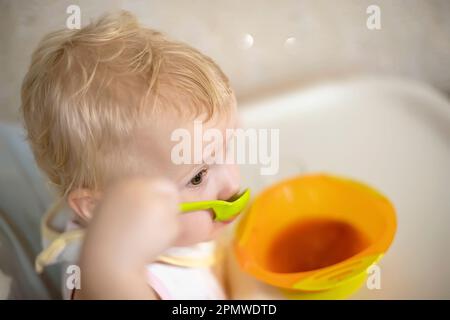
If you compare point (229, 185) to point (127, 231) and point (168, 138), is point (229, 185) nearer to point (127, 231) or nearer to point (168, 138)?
point (168, 138)

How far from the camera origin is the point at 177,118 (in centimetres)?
47

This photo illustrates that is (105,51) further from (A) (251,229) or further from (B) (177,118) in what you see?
(A) (251,229)

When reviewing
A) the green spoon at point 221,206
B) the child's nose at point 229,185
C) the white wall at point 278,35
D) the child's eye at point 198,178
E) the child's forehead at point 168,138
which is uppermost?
the white wall at point 278,35

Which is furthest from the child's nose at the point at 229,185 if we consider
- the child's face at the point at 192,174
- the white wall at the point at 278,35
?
the white wall at the point at 278,35

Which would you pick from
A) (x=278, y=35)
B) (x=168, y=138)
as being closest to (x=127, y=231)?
(x=168, y=138)

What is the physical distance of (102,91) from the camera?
47cm

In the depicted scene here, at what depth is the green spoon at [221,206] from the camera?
1.70 ft

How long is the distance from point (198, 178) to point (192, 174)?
1 cm

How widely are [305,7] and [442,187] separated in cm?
28

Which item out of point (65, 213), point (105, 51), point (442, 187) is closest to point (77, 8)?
point (105, 51)

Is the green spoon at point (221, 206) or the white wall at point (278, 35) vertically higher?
the white wall at point (278, 35)

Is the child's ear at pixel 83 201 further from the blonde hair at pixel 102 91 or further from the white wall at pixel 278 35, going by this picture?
the white wall at pixel 278 35

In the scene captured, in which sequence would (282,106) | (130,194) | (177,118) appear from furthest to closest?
(282,106) < (177,118) < (130,194)

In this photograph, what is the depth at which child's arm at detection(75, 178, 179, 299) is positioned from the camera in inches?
14.0
